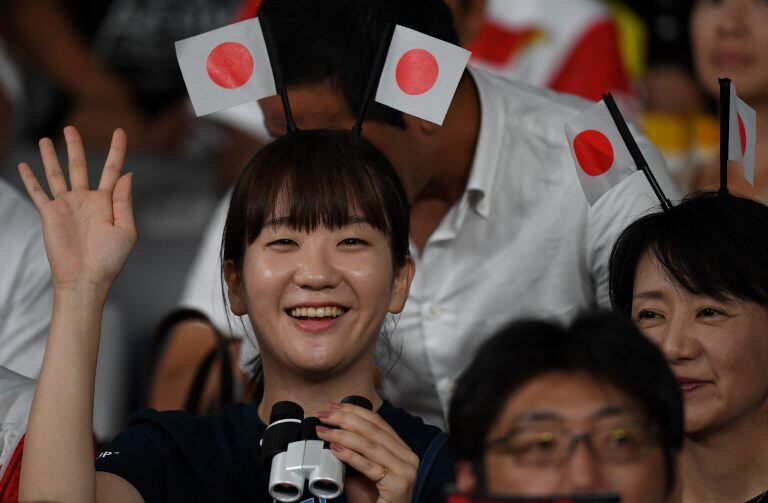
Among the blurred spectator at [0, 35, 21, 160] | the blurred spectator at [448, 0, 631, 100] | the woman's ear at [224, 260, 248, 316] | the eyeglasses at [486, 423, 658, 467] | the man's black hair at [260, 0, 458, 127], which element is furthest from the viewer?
the blurred spectator at [448, 0, 631, 100]

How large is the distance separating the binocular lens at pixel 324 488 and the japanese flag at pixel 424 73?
682 mm

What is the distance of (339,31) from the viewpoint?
2482mm

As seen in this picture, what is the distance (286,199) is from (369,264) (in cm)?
16

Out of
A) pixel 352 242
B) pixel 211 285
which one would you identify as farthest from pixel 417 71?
pixel 211 285

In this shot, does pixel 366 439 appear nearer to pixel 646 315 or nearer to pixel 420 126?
pixel 646 315

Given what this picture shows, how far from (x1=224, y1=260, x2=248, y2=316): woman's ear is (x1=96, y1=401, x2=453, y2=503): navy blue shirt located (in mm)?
175

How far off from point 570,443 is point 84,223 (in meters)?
0.81

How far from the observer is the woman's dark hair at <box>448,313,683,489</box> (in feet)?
5.28

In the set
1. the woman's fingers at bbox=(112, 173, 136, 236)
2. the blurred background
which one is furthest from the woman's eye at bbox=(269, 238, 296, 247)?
the blurred background

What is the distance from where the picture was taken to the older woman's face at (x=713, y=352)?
2072 millimetres

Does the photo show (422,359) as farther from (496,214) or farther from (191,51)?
(191,51)

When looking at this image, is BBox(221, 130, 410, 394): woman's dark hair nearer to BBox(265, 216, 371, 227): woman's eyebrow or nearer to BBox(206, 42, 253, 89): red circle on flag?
BBox(265, 216, 371, 227): woman's eyebrow

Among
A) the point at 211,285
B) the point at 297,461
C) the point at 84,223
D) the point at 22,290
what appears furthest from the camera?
the point at 211,285

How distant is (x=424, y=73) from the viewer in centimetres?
229
